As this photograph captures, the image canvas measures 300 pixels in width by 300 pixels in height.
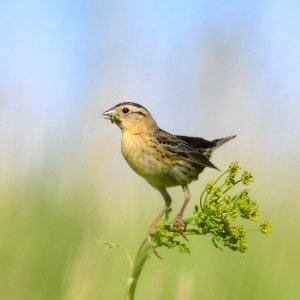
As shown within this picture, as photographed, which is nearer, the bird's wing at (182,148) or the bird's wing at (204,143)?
the bird's wing at (182,148)

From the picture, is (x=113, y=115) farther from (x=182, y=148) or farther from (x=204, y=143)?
(x=204, y=143)

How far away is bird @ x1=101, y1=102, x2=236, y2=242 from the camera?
5.24m

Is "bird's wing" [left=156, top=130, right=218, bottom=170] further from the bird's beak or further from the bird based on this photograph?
the bird's beak

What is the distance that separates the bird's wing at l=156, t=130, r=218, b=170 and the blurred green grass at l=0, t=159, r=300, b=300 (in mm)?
740

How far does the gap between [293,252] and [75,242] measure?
6.07 feet

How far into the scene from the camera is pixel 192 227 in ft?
12.3

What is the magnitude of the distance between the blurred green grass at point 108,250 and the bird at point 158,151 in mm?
576

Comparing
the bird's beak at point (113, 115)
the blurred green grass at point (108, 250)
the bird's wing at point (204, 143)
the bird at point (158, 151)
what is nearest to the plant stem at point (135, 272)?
the bird at point (158, 151)

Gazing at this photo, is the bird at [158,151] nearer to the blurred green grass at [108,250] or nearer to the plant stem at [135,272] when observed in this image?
the blurred green grass at [108,250]

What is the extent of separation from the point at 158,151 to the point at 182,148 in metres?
0.18

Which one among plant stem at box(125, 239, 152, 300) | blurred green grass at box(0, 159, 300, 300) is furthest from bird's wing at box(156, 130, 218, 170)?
plant stem at box(125, 239, 152, 300)

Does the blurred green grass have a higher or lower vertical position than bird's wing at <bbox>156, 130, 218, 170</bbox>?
lower

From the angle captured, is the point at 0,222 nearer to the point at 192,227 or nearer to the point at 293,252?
the point at 293,252

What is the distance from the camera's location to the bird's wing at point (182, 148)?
540cm
